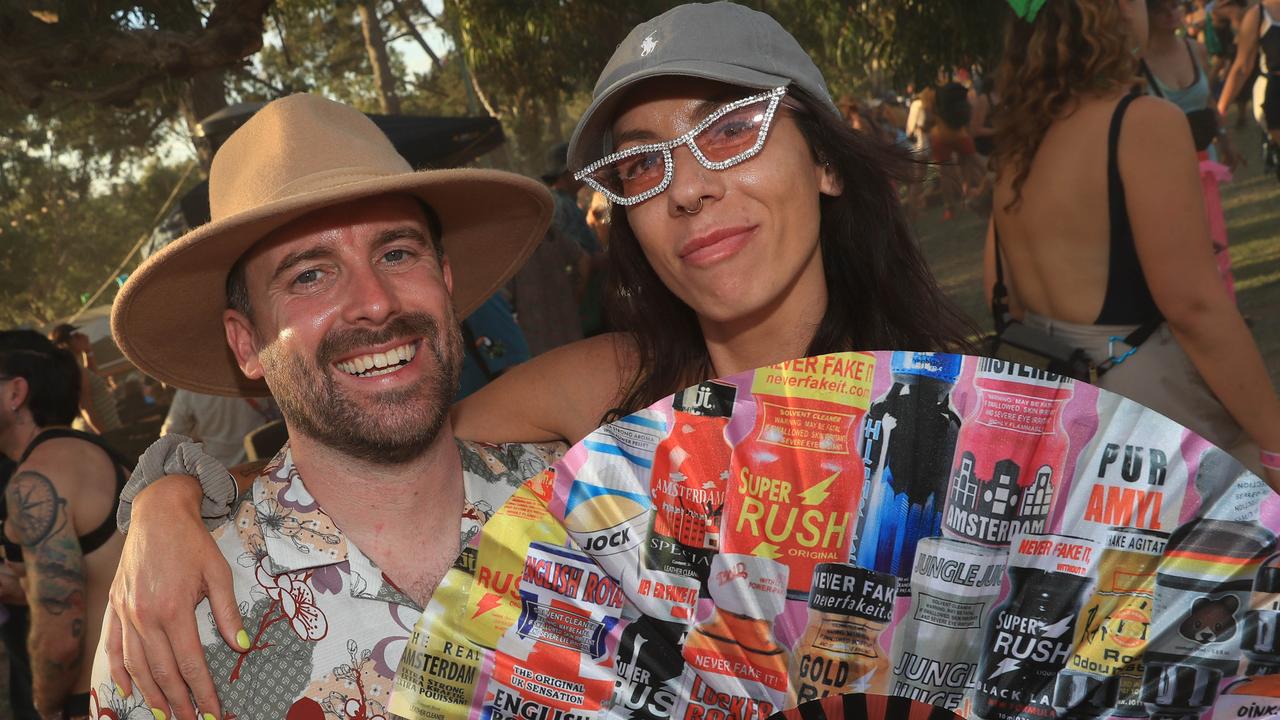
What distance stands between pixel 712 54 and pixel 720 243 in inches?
13.9

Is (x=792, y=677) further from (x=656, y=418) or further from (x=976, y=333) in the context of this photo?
(x=976, y=333)

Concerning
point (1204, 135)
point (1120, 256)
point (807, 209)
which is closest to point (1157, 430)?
point (807, 209)

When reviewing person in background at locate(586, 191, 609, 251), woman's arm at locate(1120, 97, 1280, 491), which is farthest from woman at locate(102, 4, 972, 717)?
person in background at locate(586, 191, 609, 251)

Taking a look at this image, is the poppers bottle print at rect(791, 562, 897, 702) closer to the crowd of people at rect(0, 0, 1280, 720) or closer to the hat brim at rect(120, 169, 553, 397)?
the crowd of people at rect(0, 0, 1280, 720)


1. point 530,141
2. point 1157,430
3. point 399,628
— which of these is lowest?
point 399,628

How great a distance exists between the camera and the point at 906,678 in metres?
1.39

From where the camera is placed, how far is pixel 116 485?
3.99 metres

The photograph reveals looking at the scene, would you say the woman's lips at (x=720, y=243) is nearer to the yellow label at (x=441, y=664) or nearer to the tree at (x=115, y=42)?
the yellow label at (x=441, y=664)

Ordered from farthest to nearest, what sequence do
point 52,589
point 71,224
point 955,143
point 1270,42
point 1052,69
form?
point 71,224
point 955,143
point 1270,42
point 52,589
point 1052,69

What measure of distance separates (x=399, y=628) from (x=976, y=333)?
1.31 m

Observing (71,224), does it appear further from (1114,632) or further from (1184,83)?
(1114,632)

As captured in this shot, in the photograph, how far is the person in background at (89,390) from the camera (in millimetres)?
8115

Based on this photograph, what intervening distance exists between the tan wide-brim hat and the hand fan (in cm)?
94

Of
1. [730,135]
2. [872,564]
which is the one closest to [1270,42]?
[730,135]
